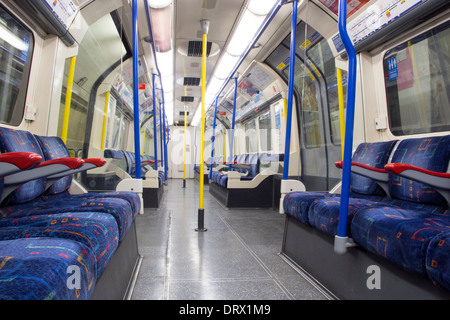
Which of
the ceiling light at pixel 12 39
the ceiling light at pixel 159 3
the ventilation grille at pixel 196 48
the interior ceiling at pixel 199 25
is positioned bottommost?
the ceiling light at pixel 12 39

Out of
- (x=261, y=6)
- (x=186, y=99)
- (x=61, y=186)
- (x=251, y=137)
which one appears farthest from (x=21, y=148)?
(x=186, y=99)

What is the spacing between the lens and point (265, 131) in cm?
676

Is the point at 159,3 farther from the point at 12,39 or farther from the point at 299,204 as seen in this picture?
the point at 299,204

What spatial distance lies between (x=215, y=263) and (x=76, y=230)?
4.55 ft

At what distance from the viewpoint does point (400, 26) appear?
94.6 inches

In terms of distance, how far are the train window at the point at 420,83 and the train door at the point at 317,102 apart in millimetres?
878

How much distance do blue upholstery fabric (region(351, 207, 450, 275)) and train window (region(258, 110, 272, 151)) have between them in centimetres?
468

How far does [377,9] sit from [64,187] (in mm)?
3635

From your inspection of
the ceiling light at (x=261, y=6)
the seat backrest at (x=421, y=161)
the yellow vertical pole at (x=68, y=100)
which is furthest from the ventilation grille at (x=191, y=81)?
the seat backrest at (x=421, y=161)

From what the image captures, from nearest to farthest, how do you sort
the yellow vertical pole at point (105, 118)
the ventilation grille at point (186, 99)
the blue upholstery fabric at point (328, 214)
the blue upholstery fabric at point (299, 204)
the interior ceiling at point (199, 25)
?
the blue upholstery fabric at point (328, 214)
the blue upholstery fabric at point (299, 204)
the interior ceiling at point (199, 25)
the yellow vertical pole at point (105, 118)
the ventilation grille at point (186, 99)

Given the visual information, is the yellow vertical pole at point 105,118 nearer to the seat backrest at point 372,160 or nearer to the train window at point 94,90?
the train window at point 94,90

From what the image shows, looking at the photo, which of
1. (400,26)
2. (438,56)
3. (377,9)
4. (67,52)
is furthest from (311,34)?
(67,52)

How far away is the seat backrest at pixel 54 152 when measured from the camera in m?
2.13
